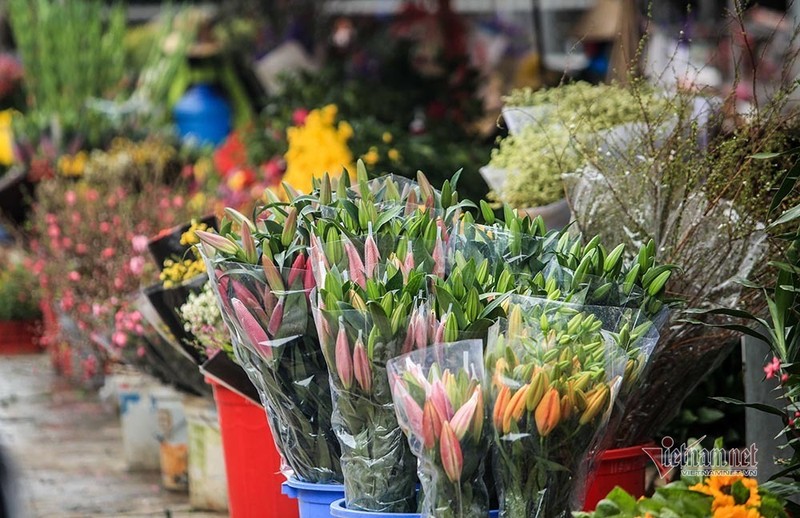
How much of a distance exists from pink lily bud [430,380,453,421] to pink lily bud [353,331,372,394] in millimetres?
206

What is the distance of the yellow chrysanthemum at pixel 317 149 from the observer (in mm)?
5645

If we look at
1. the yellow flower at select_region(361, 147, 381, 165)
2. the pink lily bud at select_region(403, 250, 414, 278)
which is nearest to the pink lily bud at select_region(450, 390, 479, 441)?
the pink lily bud at select_region(403, 250, 414, 278)

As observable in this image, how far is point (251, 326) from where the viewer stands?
8.55ft

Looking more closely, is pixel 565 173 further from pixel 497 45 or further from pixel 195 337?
pixel 497 45

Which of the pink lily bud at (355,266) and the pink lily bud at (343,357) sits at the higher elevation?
the pink lily bud at (355,266)

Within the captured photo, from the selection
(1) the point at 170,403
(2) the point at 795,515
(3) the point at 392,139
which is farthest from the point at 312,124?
(2) the point at 795,515

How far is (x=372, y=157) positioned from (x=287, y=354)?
295cm

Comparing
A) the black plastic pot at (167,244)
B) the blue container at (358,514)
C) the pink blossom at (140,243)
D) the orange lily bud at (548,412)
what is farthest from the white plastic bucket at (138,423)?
the orange lily bud at (548,412)

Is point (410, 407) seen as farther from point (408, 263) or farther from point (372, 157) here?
point (372, 157)

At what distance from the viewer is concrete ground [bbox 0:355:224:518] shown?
4.62 metres

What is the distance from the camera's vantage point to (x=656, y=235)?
3115 millimetres

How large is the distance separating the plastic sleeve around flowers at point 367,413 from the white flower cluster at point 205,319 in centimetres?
114

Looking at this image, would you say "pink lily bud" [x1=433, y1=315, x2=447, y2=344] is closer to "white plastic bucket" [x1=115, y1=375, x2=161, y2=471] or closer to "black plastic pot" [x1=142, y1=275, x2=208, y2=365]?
"black plastic pot" [x1=142, y1=275, x2=208, y2=365]

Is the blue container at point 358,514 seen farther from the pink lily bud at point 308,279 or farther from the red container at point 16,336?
the red container at point 16,336
